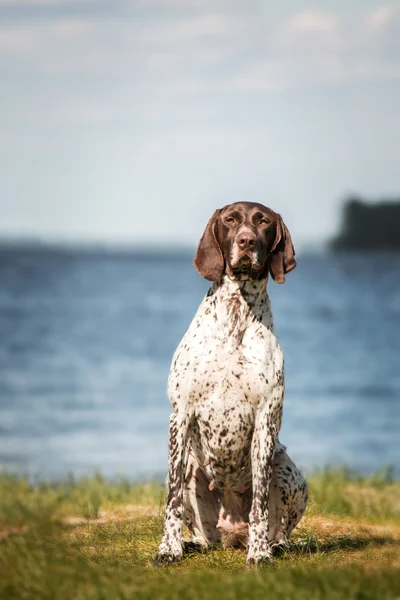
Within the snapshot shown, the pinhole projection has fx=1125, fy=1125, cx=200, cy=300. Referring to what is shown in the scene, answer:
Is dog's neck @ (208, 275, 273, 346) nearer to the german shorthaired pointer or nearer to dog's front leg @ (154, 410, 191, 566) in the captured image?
the german shorthaired pointer

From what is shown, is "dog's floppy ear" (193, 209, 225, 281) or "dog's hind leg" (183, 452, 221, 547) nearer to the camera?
"dog's floppy ear" (193, 209, 225, 281)

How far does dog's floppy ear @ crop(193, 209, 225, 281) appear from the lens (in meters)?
7.71

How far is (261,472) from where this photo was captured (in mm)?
7520

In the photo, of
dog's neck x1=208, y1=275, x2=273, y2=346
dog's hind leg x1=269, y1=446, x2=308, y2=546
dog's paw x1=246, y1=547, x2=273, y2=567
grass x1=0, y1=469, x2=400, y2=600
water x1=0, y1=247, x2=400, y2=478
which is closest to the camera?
grass x1=0, y1=469, x2=400, y2=600

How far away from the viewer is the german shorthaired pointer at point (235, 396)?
7480mm

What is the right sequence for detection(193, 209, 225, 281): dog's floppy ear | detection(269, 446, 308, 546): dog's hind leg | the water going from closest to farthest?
detection(193, 209, 225, 281): dog's floppy ear < detection(269, 446, 308, 546): dog's hind leg < the water

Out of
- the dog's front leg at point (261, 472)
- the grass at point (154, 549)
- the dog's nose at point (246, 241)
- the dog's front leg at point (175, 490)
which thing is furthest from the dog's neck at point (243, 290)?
the grass at point (154, 549)

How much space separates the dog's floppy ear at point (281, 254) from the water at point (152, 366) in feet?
17.1

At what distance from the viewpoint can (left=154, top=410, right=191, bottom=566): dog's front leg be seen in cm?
746

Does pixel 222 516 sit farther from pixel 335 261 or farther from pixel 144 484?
pixel 335 261

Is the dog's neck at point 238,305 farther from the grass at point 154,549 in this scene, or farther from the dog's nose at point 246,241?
the grass at point 154,549

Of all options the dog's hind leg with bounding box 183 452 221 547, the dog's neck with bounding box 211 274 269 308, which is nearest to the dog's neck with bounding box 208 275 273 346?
the dog's neck with bounding box 211 274 269 308

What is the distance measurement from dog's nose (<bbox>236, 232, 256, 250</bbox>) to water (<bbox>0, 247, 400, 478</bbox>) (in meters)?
5.57

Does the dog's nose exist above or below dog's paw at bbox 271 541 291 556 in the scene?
above
